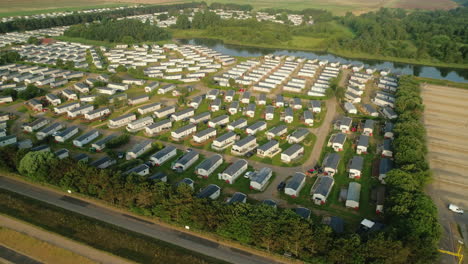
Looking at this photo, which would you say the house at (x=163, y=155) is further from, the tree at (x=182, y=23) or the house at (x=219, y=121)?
the tree at (x=182, y=23)

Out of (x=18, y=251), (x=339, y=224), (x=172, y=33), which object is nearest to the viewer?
(x=18, y=251)

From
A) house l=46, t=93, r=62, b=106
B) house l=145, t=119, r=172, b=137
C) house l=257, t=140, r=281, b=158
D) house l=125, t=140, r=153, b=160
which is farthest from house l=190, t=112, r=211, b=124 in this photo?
house l=46, t=93, r=62, b=106

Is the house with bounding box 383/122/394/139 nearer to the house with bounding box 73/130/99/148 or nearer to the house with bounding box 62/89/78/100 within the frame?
the house with bounding box 73/130/99/148

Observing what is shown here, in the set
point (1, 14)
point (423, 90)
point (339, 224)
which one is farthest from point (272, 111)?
point (1, 14)

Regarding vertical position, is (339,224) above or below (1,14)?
below

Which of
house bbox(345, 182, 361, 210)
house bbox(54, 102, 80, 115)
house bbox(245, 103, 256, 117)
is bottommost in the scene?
house bbox(345, 182, 361, 210)

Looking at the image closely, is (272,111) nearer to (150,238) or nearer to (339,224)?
(339,224)

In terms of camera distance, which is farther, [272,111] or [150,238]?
[272,111]

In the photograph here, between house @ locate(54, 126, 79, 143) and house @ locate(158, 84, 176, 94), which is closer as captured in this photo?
house @ locate(54, 126, 79, 143)
